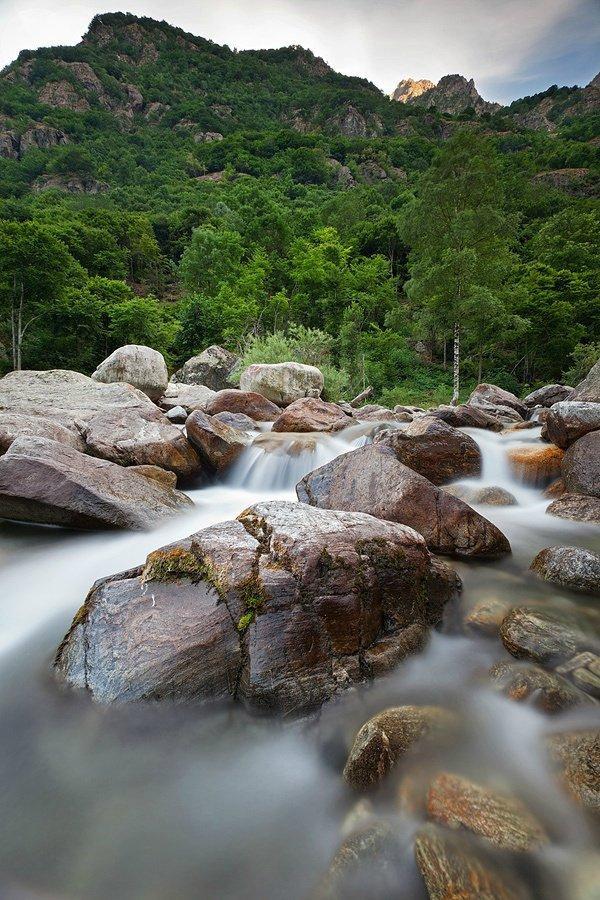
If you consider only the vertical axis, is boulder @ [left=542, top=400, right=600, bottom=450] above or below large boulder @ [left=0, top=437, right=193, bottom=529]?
above

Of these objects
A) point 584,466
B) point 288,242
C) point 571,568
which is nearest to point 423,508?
point 571,568

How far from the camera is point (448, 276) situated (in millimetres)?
18766

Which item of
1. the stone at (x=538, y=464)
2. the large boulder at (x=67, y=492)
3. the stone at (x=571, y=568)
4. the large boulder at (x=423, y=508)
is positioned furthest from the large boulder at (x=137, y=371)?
the stone at (x=571, y=568)

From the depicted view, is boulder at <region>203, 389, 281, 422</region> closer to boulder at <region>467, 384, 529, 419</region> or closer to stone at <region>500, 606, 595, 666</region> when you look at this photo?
boulder at <region>467, 384, 529, 419</region>

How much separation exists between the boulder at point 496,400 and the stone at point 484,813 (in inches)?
580

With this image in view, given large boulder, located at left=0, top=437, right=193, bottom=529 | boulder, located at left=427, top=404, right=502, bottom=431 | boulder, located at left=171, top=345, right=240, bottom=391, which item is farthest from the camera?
boulder, located at left=171, top=345, right=240, bottom=391

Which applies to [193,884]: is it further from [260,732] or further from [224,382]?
[224,382]

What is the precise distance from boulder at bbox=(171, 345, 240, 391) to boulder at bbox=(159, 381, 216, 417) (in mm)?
3656

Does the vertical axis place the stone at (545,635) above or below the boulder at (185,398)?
below

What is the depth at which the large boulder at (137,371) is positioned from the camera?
15.4 metres

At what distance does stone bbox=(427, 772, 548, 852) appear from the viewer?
192 cm

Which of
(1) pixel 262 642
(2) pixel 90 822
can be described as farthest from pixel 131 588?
(2) pixel 90 822

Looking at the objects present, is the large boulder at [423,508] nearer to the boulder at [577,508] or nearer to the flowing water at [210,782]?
the flowing water at [210,782]

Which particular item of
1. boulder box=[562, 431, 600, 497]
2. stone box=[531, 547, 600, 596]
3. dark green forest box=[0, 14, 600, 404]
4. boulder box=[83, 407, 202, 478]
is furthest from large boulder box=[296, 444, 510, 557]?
dark green forest box=[0, 14, 600, 404]
